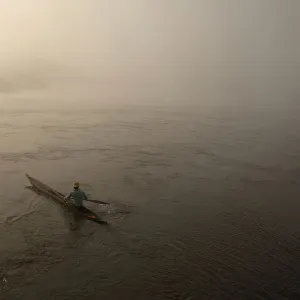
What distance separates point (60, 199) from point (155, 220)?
4938mm

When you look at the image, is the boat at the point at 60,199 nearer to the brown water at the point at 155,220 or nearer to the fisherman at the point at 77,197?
the fisherman at the point at 77,197

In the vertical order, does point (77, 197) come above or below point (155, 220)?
above

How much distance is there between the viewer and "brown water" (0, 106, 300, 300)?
1214 cm

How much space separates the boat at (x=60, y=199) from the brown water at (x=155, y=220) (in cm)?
40

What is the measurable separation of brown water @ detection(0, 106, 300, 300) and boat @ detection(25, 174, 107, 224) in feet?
1.31

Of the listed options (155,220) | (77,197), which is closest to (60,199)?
(77,197)

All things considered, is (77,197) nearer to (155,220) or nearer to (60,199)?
(60,199)

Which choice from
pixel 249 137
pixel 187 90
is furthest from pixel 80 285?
pixel 187 90

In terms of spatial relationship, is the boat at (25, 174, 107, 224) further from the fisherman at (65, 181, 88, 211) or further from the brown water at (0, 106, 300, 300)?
the brown water at (0, 106, 300, 300)

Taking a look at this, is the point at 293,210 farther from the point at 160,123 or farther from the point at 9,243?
the point at 160,123

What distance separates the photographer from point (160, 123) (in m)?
43.9

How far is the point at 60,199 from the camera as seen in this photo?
58.2ft

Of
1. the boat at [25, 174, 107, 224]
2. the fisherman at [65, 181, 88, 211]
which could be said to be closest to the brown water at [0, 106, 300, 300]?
the boat at [25, 174, 107, 224]

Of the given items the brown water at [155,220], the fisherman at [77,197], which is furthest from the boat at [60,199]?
the brown water at [155,220]
